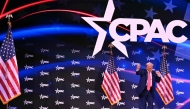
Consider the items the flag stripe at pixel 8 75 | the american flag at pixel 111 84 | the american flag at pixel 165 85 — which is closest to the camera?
the flag stripe at pixel 8 75

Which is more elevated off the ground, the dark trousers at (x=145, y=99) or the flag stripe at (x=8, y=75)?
the flag stripe at (x=8, y=75)

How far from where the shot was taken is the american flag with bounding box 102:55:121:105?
7.90 metres

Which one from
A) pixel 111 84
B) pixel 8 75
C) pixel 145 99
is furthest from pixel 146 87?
pixel 8 75

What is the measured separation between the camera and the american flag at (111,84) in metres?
7.90

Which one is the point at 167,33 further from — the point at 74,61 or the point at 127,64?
the point at 74,61

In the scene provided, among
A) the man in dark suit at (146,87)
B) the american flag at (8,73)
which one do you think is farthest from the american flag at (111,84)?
the american flag at (8,73)

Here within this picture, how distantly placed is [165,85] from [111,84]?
59.6 inches

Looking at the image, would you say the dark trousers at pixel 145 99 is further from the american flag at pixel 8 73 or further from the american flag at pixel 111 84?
the american flag at pixel 8 73

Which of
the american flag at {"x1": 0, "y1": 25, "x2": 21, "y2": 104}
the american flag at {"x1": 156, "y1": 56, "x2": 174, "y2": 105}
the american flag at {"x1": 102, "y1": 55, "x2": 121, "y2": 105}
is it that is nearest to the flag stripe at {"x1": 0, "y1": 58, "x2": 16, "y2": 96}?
the american flag at {"x1": 0, "y1": 25, "x2": 21, "y2": 104}

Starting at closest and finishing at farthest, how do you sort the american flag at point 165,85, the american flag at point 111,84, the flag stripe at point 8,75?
1. the flag stripe at point 8,75
2. the american flag at point 111,84
3. the american flag at point 165,85

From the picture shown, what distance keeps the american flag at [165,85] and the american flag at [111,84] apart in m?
1.21

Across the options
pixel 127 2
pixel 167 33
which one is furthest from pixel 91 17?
pixel 167 33

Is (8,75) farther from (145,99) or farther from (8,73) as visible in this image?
(145,99)

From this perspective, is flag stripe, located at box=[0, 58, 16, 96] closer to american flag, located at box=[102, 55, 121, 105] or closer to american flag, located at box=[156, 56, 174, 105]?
american flag, located at box=[102, 55, 121, 105]
